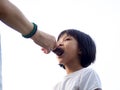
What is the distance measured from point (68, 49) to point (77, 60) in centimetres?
14

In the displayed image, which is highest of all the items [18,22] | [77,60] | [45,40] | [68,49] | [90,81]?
[18,22]

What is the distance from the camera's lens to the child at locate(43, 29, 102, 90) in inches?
94.5

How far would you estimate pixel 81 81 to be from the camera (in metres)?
2.40

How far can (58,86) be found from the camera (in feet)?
8.38

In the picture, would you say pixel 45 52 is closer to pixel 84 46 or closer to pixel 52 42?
pixel 52 42

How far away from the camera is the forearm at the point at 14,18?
158 centimetres

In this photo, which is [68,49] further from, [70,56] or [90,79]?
[90,79]

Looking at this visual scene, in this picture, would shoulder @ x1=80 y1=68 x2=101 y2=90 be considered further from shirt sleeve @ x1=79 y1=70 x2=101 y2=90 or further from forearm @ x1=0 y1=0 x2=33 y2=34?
forearm @ x1=0 y1=0 x2=33 y2=34

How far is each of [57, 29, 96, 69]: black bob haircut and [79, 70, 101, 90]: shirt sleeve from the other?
10.7 inches

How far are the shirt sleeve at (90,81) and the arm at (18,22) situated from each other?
0.45 m

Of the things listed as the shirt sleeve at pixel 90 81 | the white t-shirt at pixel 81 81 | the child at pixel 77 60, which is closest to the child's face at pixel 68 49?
the child at pixel 77 60

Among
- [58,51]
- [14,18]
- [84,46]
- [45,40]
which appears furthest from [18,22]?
[84,46]

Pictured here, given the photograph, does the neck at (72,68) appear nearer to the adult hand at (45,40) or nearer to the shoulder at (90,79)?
the shoulder at (90,79)

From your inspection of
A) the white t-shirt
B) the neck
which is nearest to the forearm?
the white t-shirt
